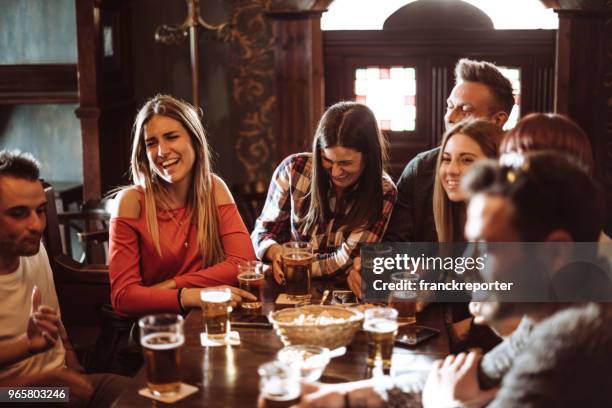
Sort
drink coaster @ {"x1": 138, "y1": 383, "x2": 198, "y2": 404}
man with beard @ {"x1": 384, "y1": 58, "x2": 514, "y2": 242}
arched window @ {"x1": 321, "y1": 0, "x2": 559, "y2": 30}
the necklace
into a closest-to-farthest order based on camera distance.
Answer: drink coaster @ {"x1": 138, "y1": 383, "x2": 198, "y2": 404}, the necklace, man with beard @ {"x1": 384, "y1": 58, "x2": 514, "y2": 242}, arched window @ {"x1": 321, "y1": 0, "x2": 559, "y2": 30}

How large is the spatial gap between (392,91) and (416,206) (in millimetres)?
2570

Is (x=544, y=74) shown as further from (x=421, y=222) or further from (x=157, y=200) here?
(x=157, y=200)

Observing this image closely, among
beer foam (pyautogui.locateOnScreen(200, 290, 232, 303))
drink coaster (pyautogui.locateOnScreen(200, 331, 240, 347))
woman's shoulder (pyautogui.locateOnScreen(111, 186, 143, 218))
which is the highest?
woman's shoulder (pyautogui.locateOnScreen(111, 186, 143, 218))

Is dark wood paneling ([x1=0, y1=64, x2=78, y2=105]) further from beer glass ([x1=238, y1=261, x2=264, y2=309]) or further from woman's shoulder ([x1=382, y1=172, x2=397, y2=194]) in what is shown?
beer glass ([x1=238, y1=261, x2=264, y2=309])

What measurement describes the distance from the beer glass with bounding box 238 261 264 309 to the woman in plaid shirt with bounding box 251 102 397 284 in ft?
1.09

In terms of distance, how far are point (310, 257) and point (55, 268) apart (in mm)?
1324

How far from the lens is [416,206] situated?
10.2ft

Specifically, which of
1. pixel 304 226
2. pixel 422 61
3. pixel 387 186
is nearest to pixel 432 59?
pixel 422 61

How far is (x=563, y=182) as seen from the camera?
1283 millimetres

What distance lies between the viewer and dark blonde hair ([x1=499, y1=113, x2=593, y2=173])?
80.3 inches

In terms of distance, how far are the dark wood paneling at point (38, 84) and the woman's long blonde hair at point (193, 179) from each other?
2.35 metres

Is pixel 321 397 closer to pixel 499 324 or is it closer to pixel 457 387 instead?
pixel 457 387

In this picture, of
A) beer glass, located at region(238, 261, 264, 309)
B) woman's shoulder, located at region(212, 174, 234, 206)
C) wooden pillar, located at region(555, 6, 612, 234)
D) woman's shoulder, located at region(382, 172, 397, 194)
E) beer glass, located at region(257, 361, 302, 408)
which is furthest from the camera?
wooden pillar, located at region(555, 6, 612, 234)

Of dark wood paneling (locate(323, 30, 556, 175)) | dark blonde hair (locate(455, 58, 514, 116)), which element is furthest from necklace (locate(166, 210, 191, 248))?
dark wood paneling (locate(323, 30, 556, 175))
